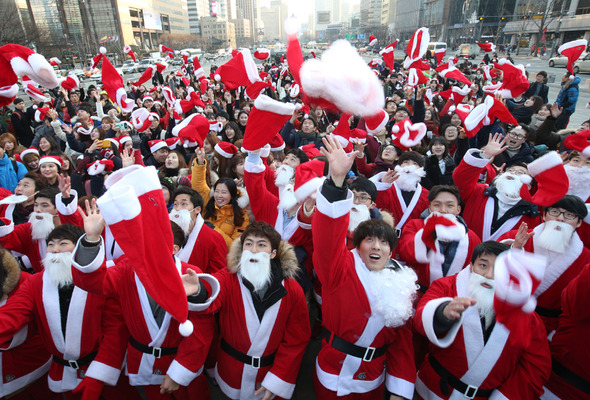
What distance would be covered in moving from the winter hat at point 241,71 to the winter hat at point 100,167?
74.8 inches

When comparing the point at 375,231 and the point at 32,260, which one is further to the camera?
the point at 32,260

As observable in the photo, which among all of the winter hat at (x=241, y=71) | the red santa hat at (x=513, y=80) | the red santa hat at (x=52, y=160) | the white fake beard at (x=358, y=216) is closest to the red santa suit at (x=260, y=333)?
the white fake beard at (x=358, y=216)

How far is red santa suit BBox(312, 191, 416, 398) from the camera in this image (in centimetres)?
206

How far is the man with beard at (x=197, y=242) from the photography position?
289 centimetres

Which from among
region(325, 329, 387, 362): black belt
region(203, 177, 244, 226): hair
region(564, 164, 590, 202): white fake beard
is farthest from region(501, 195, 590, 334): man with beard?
region(203, 177, 244, 226): hair

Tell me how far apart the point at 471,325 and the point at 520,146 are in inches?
149

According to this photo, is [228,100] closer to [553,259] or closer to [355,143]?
[355,143]

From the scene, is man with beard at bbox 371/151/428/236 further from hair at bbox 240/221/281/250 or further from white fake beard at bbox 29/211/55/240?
white fake beard at bbox 29/211/55/240

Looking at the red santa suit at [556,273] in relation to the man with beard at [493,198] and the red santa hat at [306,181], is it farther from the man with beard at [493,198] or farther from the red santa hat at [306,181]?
the red santa hat at [306,181]

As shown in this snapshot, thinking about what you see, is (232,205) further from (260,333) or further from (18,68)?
(18,68)

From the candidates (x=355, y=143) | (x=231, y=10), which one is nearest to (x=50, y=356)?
(x=355, y=143)

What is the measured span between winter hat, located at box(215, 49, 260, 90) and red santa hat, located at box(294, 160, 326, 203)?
5.43 feet

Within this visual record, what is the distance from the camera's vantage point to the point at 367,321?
6.78ft

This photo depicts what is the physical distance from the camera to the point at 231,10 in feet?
464
